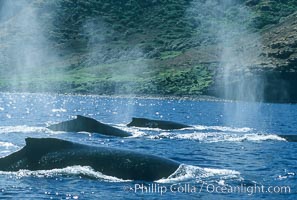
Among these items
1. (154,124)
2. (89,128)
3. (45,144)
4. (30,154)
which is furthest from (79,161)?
(154,124)

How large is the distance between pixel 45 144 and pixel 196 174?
932 centimetres

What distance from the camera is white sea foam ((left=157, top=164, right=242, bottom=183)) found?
112ft

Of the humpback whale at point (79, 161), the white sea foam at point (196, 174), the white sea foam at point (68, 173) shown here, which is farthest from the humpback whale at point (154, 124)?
the white sea foam at point (68, 173)

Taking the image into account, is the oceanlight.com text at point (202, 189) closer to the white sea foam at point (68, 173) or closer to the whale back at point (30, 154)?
the white sea foam at point (68, 173)

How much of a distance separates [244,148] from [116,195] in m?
29.6

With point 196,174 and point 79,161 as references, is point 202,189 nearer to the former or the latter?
point 196,174

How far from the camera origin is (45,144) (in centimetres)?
3450

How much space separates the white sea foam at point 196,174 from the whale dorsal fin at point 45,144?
6.25 m

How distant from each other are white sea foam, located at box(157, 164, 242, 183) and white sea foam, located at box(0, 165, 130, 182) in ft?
10.1

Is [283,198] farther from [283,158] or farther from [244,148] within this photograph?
[244,148]

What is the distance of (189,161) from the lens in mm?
46688

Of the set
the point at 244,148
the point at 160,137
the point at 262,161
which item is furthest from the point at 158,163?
the point at 160,137

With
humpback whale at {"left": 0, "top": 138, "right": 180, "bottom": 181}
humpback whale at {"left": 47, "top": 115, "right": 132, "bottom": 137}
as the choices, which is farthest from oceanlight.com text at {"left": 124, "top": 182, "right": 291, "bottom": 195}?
humpback whale at {"left": 47, "top": 115, "right": 132, "bottom": 137}

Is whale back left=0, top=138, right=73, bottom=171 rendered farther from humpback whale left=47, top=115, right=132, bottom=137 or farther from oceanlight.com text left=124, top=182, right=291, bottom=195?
humpback whale left=47, top=115, right=132, bottom=137
